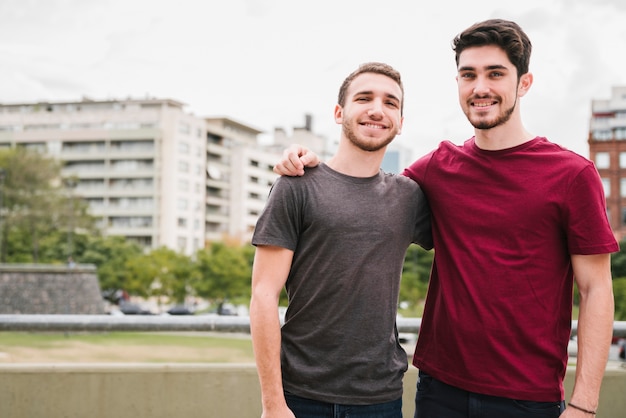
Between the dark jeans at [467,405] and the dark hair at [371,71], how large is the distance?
49.9 inches

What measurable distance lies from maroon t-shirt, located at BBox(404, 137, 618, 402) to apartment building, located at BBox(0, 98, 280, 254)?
77557mm

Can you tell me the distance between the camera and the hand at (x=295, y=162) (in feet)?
9.61

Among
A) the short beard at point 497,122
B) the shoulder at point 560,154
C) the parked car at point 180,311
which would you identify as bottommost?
the parked car at point 180,311

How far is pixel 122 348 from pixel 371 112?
36.3 m

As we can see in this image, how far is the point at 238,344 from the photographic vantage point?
41.6 meters

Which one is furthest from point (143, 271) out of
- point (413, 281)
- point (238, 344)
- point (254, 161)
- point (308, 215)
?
point (308, 215)

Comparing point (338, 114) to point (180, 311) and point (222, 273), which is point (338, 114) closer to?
point (222, 273)

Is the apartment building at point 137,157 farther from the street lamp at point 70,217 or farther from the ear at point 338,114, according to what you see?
the ear at point 338,114

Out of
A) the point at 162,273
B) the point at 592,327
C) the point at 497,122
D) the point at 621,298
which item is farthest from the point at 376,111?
the point at 162,273

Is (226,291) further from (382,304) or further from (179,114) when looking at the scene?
(382,304)

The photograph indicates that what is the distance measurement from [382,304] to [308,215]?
0.49m

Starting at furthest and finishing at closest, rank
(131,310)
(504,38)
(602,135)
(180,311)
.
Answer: (602,135), (180,311), (131,310), (504,38)

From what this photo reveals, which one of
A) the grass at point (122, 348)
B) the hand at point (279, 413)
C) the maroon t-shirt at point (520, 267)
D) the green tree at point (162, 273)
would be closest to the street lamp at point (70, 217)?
the green tree at point (162, 273)

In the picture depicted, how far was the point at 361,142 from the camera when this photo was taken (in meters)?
2.99
